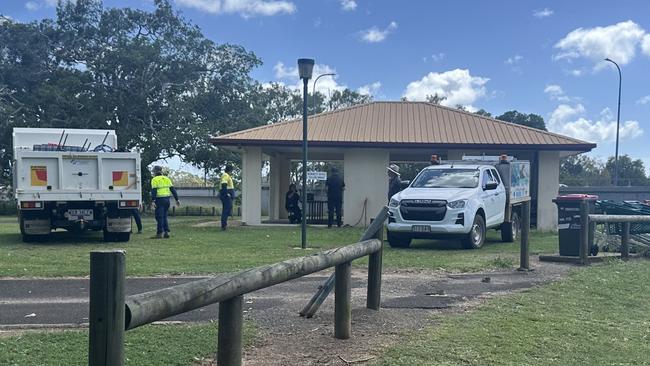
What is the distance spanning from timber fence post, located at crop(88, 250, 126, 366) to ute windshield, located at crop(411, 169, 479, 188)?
13.1 m

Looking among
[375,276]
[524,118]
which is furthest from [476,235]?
[524,118]

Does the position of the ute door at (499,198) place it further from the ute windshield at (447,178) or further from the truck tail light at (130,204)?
the truck tail light at (130,204)

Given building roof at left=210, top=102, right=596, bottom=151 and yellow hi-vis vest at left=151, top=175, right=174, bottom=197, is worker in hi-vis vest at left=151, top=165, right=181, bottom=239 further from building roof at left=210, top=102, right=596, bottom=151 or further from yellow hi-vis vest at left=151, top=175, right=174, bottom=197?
building roof at left=210, top=102, right=596, bottom=151

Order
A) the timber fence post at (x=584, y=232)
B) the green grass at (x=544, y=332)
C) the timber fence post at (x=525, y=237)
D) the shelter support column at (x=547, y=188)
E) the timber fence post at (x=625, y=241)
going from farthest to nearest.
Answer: the shelter support column at (x=547, y=188) → the timber fence post at (x=625, y=241) → the timber fence post at (x=584, y=232) → the timber fence post at (x=525, y=237) → the green grass at (x=544, y=332)

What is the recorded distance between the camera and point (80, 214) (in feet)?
47.9

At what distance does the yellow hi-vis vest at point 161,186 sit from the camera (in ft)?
54.9

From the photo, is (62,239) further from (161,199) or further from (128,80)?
(128,80)

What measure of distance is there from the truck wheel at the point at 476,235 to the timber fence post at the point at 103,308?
1215 centimetres

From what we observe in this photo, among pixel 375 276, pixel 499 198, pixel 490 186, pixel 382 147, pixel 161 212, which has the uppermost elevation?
pixel 382 147

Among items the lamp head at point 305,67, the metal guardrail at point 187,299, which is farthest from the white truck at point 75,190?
the metal guardrail at point 187,299

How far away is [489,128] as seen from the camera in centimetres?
2302

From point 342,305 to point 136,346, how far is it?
5.72 ft

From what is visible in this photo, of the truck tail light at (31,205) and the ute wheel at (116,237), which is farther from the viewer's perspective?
the ute wheel at (116,237)

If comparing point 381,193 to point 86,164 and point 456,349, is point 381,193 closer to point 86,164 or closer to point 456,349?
point 86,164
